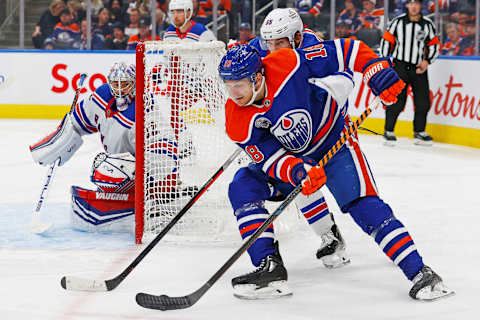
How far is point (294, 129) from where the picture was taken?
7.86ft

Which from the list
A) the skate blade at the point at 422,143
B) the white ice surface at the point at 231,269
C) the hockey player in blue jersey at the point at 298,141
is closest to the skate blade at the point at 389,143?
the skate blade at the point at 422,143

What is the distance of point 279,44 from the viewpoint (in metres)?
3.04

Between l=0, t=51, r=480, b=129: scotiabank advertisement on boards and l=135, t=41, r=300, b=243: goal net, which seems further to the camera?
l=0, t=51, r=480, b=129: scotiabank advertisement on boards

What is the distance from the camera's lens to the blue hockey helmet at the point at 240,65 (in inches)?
90.0

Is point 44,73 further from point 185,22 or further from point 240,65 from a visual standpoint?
point 240,65

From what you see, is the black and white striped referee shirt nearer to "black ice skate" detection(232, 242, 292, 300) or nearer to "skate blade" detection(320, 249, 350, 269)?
"skate blade" detection(320, 249, 350, 269)

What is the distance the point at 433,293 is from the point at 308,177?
512 mm

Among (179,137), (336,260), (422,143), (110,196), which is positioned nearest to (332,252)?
(336,260)

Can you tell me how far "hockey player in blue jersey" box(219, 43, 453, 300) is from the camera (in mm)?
2330

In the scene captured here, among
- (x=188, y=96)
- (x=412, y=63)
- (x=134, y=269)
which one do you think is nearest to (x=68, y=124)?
(x=188, y=96)

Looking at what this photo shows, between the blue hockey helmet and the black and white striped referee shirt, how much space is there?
404 centimetres

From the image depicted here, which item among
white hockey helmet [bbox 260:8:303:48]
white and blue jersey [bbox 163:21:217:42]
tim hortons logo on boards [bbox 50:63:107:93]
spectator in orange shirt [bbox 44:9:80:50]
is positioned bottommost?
tim hortons logo on boards [bbox 50:63:107:93]

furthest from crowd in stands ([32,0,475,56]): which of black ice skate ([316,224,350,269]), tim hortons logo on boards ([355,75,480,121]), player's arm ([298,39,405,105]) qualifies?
player's arm ([298,39,405,105])

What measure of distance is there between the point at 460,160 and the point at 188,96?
→ 9.29 ft
